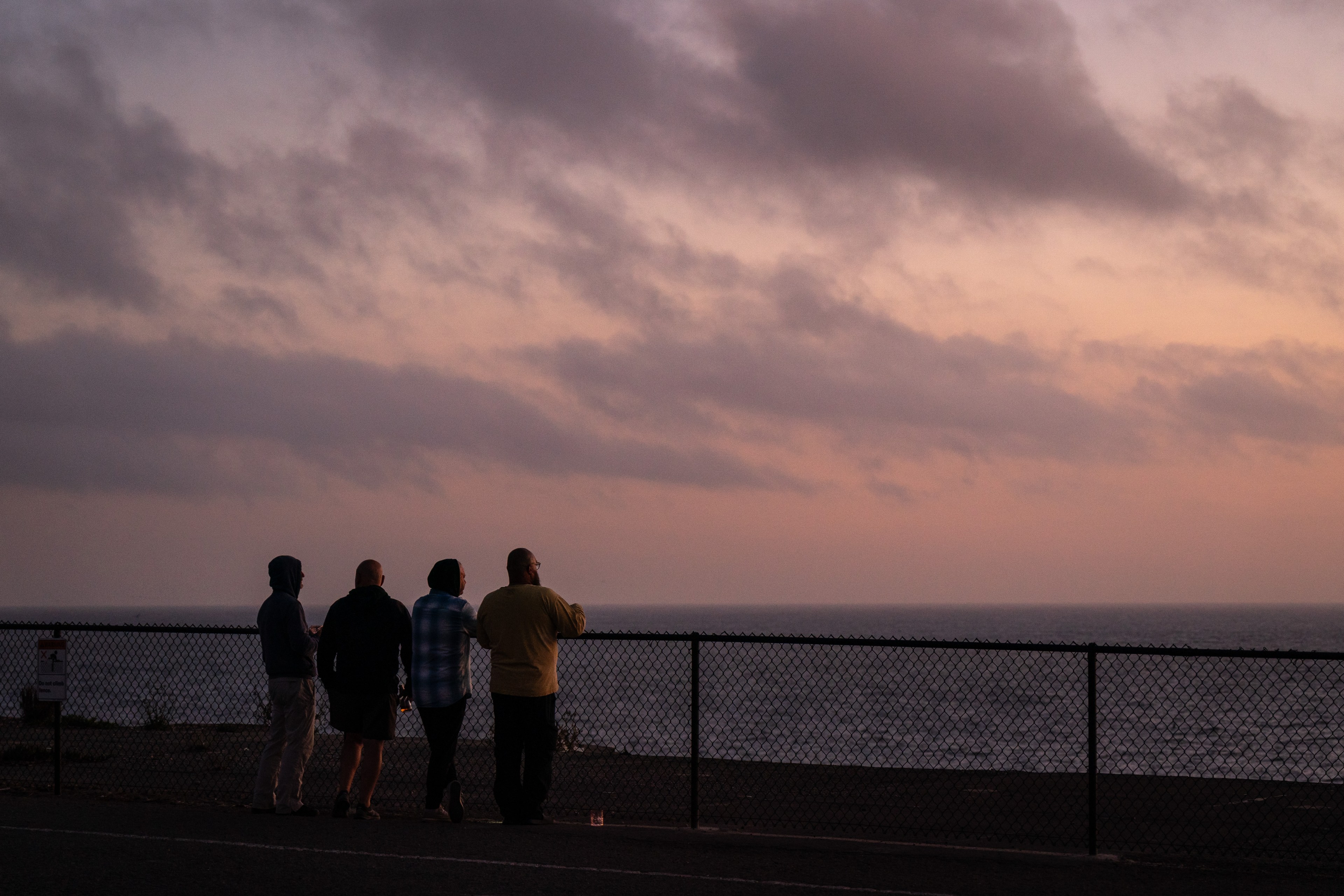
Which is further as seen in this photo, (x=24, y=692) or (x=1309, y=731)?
(x=1309, y=731)

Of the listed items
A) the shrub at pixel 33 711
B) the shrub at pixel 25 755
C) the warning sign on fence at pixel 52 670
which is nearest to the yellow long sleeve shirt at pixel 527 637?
the warning sign on fence at pixel 52 670

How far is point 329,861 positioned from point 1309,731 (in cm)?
4696

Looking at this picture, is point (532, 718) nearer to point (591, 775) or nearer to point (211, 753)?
point (591, 775)

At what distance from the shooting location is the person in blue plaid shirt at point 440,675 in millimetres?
9430

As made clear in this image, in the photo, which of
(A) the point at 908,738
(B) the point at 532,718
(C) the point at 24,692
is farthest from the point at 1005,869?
(A) the point at 908,738

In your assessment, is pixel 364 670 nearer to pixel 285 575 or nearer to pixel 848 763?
pixel 285 575

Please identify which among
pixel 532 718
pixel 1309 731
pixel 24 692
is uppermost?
pixel 532 718

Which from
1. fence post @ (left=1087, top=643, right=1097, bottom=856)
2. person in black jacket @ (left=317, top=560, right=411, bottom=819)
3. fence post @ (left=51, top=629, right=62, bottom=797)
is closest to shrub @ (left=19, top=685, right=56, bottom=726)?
fence post @ (left=51, top=629, right=62, bottom=797)

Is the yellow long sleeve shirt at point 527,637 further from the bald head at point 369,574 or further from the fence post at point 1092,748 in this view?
the fence post at point 1092,748

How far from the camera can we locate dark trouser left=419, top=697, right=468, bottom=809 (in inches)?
371

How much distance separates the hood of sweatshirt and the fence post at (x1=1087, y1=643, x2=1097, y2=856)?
6063 millimetres

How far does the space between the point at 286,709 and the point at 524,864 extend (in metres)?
3.07

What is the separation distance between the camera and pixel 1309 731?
1800 inches

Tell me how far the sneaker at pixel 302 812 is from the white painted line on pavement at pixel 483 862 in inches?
49.2
